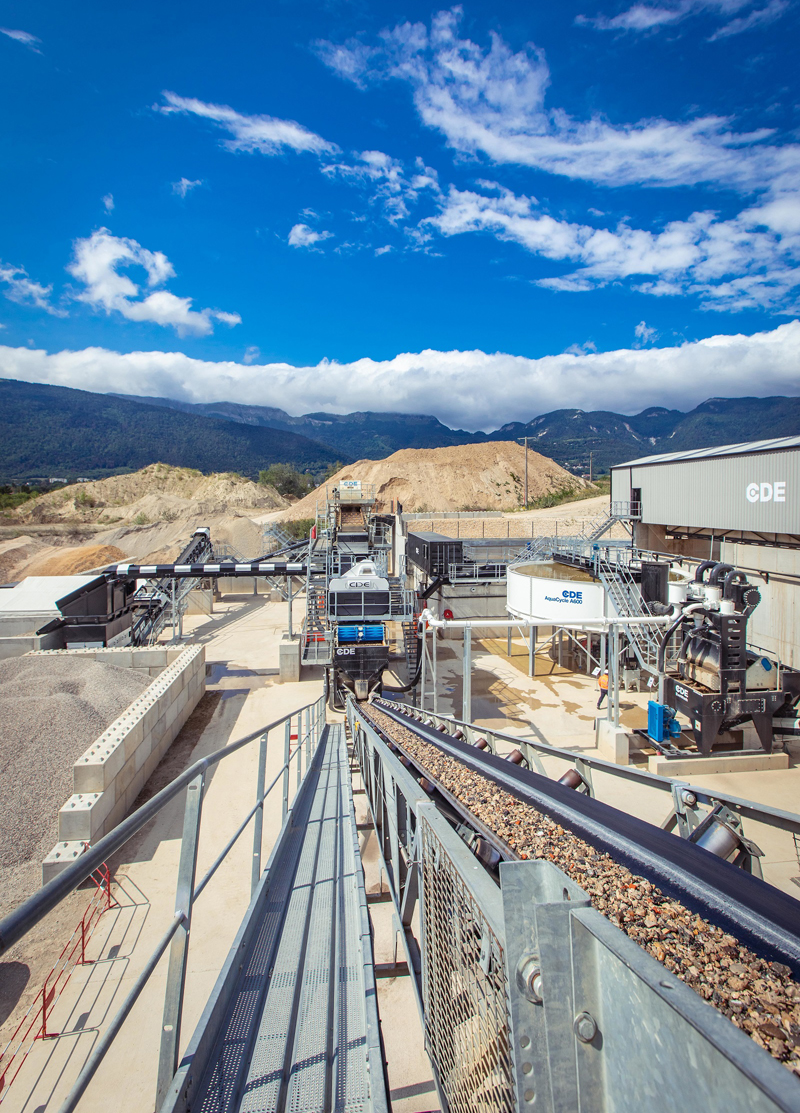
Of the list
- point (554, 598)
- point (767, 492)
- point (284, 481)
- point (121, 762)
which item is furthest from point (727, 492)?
point (284, 481)

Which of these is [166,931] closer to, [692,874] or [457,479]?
[692,874]

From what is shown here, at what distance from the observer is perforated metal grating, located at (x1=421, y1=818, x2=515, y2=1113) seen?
151 centimetres

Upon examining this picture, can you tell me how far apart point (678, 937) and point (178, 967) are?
72.6 inches

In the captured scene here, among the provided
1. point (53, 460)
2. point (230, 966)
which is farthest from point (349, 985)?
point (53, 460)

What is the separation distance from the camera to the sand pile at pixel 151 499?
197 feet

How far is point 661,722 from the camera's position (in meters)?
11.3

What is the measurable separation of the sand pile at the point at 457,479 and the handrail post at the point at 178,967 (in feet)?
187

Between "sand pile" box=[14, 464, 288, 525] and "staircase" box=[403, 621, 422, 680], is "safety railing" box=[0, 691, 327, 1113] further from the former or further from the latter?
"sand pile" box=[14, 464, 288, 525]

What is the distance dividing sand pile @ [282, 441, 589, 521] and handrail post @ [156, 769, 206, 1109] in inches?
2241

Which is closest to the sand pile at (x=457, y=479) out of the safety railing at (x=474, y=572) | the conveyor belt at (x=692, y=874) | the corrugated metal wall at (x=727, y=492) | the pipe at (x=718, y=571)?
the safety railing at (x=474, y=572)

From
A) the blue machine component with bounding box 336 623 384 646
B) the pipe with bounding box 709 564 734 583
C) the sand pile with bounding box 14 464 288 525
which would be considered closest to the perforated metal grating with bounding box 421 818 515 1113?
the pipe with bounding box 709 564 734 583

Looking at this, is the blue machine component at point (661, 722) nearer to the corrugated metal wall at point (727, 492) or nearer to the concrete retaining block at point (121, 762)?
the corrugated metal wall at point (727, 492)

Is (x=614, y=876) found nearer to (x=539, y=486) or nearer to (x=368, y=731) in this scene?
(x=368, y=731)

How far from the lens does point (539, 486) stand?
71938mm
